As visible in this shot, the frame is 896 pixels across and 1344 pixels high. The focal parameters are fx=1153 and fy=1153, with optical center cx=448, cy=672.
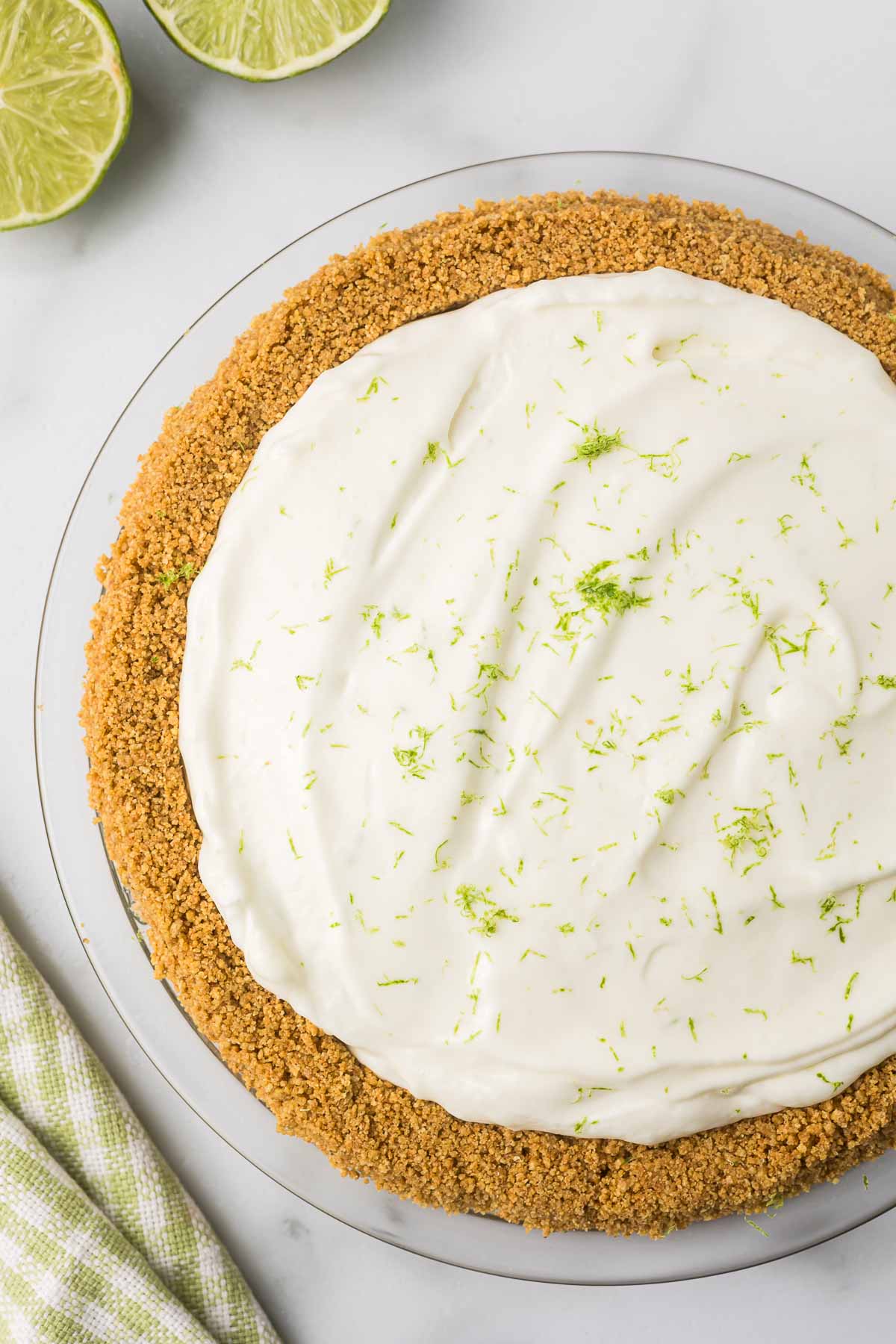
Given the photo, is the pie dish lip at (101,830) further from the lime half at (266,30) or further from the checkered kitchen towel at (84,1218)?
the lime half at (266,30)

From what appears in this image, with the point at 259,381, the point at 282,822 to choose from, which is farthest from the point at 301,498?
the point at 282,822

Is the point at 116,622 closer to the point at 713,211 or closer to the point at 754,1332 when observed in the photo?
the point at 713,211

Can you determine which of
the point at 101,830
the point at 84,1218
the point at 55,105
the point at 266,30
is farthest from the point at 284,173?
the point at 84,1218

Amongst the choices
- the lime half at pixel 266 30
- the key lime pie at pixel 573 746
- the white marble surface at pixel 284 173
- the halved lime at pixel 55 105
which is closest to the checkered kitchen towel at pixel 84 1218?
the white marble surface at pixel 284 173

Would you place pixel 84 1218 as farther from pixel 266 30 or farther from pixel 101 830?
pixel 266 30

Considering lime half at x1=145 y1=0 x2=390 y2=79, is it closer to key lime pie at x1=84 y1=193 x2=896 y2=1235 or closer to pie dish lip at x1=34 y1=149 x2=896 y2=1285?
pie dish lip at x1=34 y1=149 x2=896 y2=1285

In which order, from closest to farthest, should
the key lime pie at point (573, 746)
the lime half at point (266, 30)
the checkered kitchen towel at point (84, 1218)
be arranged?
the key lime pie at point (573, 746)
the checkered kitchen towel at point (84, 1218)
the lime half at point (266, 30)
